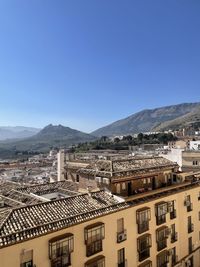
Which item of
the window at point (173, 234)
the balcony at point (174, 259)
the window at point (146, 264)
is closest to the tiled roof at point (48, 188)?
the window at point (146, 264)

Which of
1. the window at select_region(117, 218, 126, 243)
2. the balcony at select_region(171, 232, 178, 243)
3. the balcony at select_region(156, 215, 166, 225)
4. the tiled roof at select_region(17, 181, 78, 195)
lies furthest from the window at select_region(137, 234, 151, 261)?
the tiled roof at select_region(17, 181, 78, 195)

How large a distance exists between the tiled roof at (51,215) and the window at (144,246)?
124 inches

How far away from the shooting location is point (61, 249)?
53.3 feet

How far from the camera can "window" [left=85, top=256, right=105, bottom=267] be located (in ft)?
58.2

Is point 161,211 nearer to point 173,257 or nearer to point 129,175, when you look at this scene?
point 129,175

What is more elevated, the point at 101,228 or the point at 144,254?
the point at 101,228

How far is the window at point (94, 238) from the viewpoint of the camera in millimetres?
17734

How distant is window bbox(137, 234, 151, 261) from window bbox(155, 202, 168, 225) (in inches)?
63.1

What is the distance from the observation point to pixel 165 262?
23984 millimetres

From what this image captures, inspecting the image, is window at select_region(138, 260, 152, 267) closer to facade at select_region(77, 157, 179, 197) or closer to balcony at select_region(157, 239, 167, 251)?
balcony at select_region(157, 239, 167, 251)

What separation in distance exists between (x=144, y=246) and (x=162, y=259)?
9.43 feet

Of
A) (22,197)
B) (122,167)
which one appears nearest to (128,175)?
(122,167)

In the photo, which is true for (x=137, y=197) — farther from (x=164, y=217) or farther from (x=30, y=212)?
(x=30, y=212)

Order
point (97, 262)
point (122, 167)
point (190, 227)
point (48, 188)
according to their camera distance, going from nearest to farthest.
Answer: point (97, 262)
point (122, 167)
point (48, 188)
point (190, 227)
